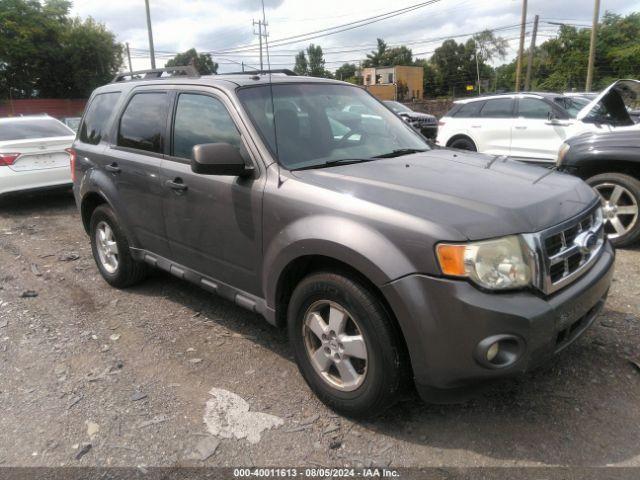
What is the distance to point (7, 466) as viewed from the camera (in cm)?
252

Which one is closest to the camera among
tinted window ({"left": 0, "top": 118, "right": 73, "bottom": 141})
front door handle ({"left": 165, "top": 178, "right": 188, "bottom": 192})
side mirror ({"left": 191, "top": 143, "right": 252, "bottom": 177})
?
side mirror ({"left": 191, "top": 143, "right": 252, "bottom": 177})

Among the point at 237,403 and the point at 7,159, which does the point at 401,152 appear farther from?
Result: the point at 7,159

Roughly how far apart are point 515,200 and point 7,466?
2.87 m

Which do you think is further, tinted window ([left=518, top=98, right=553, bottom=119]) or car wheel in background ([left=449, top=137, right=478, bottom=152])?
car wheel in background ([left=449, top=137, right=478, bottom=152])

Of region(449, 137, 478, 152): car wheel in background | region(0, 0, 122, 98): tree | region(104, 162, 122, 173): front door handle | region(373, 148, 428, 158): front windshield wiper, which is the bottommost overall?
region(449, 137, 478, 152): car wheel in background

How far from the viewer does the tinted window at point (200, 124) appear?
3.29m

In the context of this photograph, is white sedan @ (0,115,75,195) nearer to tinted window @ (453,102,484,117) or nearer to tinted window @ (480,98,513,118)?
tinted window @ (453,102,484,117)

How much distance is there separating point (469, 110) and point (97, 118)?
7.82m

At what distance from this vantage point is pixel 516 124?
9.41m

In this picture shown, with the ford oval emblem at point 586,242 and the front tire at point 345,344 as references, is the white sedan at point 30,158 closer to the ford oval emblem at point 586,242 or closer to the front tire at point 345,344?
the front tire at point 345,344

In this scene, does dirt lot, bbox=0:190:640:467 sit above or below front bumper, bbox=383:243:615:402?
below

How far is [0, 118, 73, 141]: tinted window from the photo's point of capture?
817 centimetres

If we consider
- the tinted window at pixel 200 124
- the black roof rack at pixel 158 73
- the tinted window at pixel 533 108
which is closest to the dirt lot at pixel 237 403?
the tinted window at pixel 200 124

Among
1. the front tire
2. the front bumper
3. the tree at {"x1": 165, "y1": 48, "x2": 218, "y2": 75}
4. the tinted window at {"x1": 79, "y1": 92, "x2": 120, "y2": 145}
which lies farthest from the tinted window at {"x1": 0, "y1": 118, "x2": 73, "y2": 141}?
the front bumper
